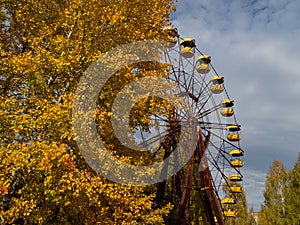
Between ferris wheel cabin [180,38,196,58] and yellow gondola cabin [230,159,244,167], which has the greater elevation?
ferris wheel cabin [180,38,196,58]

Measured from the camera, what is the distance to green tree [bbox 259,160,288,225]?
29.9 metres

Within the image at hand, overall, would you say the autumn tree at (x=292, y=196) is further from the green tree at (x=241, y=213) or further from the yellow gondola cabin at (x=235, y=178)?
the yellow gondola cabin at (x=235, y=178)

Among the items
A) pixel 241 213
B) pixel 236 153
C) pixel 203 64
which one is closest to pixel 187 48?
pixel 203 64

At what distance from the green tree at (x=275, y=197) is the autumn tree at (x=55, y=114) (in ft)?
73.5

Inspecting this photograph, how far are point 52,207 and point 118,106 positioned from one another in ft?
12.3

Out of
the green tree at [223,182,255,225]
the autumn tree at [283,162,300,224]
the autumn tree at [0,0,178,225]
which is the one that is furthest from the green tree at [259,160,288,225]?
the autumn tree at [0,0,178,225]

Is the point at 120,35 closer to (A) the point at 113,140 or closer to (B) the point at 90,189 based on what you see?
(A) the point at 113,140

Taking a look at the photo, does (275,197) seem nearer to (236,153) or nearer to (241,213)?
(241,213)

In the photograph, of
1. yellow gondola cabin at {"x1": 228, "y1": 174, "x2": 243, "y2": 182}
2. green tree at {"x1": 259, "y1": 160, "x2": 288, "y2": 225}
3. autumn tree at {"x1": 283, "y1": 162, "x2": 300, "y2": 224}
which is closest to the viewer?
yellow gondola cabin at {"x1": 228, "y1": 174, "x2": 243, "y2": 182}

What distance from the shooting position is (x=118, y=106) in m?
10.6

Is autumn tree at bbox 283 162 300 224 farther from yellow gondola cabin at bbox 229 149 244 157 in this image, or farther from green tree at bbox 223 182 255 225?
yellow gondola cabin at bbox 229 149 244 157

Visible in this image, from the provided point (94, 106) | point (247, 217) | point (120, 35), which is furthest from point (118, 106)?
point (247, 217)

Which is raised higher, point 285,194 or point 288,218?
point 285,194

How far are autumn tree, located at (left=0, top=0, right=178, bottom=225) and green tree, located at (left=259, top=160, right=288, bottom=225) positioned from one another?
22.4 meters
